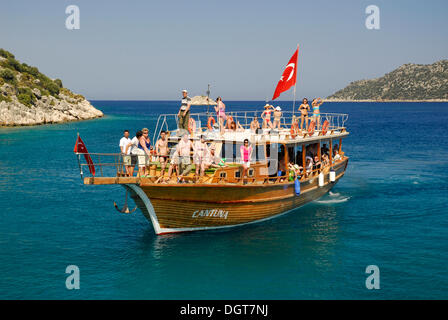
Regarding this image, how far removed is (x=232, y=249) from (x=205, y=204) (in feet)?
6.50

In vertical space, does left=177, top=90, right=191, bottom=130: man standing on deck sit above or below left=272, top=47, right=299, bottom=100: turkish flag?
below

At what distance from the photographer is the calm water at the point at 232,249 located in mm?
13508

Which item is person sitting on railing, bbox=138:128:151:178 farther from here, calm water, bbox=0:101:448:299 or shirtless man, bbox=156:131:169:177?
calm water, bbox=0:101:448:299

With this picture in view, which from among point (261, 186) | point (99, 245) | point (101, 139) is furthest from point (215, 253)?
point (101, 139)

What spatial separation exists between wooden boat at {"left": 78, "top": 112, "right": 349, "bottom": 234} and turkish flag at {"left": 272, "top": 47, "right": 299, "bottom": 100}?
205cm

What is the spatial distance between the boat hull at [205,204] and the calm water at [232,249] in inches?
19.3

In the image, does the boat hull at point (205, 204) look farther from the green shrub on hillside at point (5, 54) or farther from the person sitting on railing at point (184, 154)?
the green shrub on hillside at point (5, 54)

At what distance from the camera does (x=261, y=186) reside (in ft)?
56.8

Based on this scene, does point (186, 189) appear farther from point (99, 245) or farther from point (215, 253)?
point (99, 245)

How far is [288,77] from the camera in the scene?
20219 millimetres

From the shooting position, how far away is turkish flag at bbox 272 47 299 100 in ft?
65.5

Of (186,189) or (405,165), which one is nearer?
(186,189)

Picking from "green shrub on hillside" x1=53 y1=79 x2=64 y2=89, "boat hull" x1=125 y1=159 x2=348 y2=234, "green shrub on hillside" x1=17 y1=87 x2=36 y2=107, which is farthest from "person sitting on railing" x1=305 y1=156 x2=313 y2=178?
"green shrub on hillside" x1=53 y1=79 x2=64 y2=89
